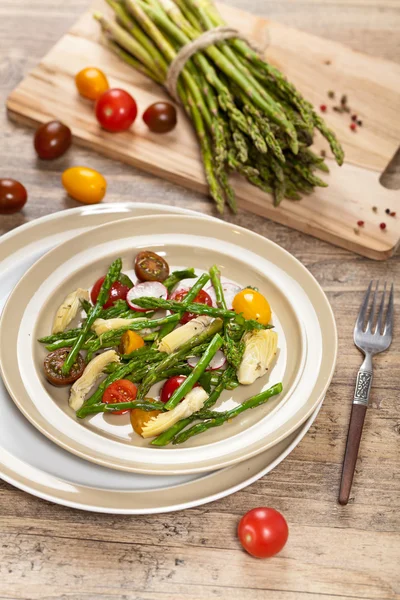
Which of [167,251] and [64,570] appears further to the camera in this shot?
[167,251]

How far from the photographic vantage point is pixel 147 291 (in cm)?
335

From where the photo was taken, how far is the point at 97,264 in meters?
3.51

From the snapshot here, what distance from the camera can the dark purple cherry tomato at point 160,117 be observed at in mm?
4281

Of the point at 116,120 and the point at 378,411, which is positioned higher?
the point at 116,120

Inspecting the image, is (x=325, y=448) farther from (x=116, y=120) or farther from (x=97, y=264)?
(x=116, y=120)

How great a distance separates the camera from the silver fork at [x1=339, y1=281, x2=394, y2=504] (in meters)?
3.04

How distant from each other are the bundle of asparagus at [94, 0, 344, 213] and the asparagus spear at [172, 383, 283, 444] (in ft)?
4.37

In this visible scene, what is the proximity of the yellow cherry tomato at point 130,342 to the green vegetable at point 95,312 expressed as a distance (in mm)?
167

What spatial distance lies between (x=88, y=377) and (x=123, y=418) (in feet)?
0.75

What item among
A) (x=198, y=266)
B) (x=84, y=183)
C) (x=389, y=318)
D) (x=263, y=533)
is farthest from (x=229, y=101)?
(x=263, y=533)

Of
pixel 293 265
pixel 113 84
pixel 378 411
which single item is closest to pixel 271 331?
pixel 293 265

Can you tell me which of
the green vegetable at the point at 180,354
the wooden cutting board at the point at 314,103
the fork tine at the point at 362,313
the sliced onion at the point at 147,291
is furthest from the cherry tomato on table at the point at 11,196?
the fork tine at the point at 362,313

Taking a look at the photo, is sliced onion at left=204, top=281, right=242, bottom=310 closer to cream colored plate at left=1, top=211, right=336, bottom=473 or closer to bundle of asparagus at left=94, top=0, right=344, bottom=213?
cream colored plate at left=1, top=211, right=336, bottom=473

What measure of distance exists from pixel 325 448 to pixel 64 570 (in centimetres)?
122
